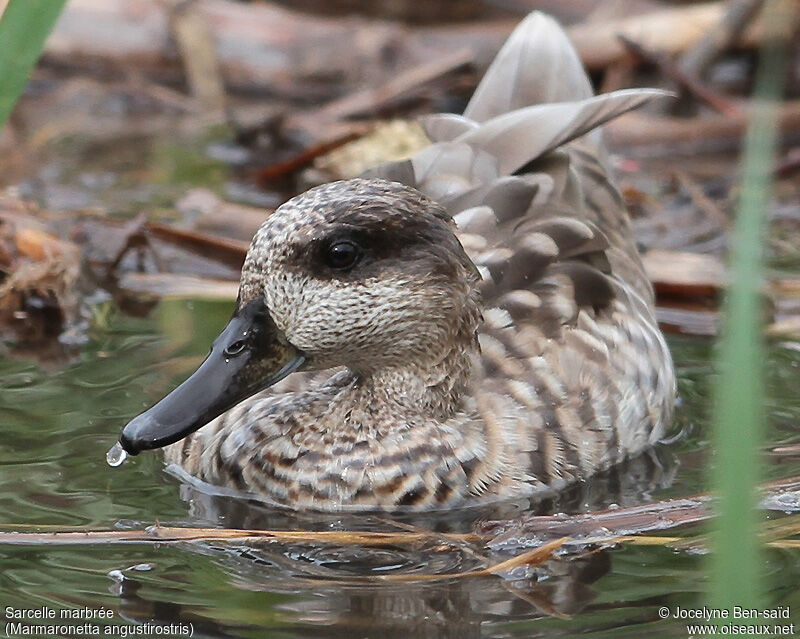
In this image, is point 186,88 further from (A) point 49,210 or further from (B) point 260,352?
(B) point 260,352

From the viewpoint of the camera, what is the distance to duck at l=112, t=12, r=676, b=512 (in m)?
3.88

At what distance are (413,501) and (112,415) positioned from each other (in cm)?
116

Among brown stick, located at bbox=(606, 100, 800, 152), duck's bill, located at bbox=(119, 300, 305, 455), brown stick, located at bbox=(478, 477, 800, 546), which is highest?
brown stick, located at bbox=(606, 100, 800, 152)

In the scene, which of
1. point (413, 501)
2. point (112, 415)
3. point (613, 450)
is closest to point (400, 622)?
point (413, 501)

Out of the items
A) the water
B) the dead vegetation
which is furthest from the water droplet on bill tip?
the dead vegetation

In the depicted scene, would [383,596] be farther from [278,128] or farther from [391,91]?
[391,91]

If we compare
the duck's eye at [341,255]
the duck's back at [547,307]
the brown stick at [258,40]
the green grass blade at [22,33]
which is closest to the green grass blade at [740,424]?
the green grass blade at [22,33]

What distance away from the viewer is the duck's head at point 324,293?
151 inches

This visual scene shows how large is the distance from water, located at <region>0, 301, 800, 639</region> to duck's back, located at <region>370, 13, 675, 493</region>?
15 centimetres

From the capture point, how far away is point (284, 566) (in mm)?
3602

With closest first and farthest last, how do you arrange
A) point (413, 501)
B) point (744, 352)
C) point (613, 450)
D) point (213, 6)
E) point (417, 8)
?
point (744, 352) < point (413, 501) < point (613, 450) < point (213, 6) < point (417, 8)

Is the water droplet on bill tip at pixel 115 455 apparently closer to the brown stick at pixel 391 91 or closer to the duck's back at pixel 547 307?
the duck's back at pixel 547 307

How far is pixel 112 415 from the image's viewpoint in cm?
467

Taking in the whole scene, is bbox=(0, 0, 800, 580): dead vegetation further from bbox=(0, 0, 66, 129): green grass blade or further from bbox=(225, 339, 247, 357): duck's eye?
bbox=(0, 0, 66, 129): green grass blade
